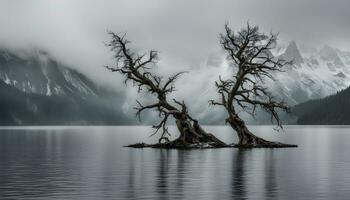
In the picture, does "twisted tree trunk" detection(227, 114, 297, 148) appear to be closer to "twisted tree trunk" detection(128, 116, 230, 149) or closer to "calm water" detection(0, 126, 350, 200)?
"twisted tree trunk" detection(128, 116, 230, 149)

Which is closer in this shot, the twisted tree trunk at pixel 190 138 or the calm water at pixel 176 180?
the calm water at pixel 176 180

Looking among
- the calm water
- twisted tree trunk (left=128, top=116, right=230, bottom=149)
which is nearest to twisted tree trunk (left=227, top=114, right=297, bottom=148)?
twisted tree trunk (left=128, top=116, right=230, bottom=149)

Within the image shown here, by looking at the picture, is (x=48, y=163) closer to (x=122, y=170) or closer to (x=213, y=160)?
(x=122, y=170)

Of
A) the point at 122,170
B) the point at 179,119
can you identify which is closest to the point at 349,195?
the point at 122,170

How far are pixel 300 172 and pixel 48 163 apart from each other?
2337 centimetres

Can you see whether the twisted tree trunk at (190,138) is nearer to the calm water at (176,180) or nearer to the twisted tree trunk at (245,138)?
the twisted tree trunk at (245,138)

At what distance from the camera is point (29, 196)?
1271 inches

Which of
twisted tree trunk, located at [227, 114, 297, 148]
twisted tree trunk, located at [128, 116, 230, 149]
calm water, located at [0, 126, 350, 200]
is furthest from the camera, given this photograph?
twisted tree trunk, located at [227, 114, 297, 148]

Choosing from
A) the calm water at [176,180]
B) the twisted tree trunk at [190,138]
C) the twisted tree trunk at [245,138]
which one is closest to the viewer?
the calm water at [176,180]

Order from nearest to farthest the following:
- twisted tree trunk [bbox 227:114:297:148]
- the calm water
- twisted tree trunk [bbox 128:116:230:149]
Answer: the calm water < twisted tree trunk [bbox 128:116:230:149] < twisted tree trunk [bbox 227:114:297:148]

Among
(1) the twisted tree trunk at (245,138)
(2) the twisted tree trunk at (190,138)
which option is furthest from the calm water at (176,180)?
(1) the twisted tree trunk at (245,138)

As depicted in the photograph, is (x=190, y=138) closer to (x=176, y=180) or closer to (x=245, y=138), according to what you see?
(x=245, y=138)

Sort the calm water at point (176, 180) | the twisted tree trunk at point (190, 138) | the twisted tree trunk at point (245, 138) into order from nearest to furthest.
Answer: the calm water at point (176, 180)
the twisted tree trunk at point (190, 138)
the twisted tree trunk at point (245, 138)

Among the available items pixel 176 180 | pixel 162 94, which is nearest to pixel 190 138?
pixel 162 94
